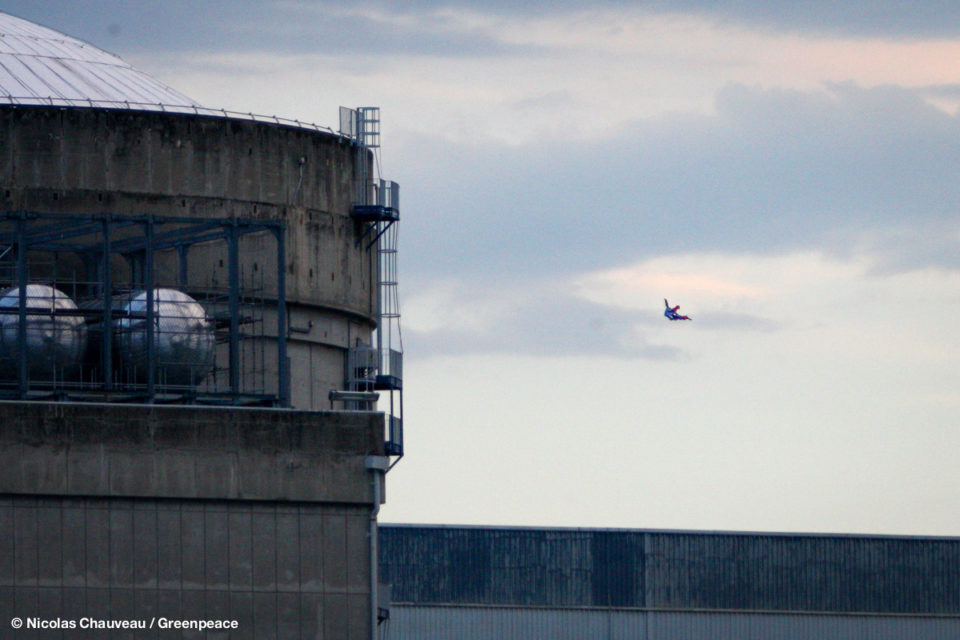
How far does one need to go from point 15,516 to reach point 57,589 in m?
2.06

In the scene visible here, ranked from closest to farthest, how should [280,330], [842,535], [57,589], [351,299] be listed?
1. [57,589]
2. [280,330]
3. [351,299]
4. [842,535]

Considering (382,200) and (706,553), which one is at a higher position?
(382,200)

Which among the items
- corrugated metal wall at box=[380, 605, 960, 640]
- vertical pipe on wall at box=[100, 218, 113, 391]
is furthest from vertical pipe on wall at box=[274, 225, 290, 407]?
corrugated metal wall at box=[380, 605, 960, 640]

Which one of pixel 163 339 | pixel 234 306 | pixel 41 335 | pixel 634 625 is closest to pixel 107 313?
pixel 163 339

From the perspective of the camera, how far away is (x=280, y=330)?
181ft

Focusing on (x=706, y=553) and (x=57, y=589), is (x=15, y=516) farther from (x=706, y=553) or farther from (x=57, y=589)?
(x=706, y=553)

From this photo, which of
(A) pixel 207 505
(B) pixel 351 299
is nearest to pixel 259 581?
(A) pixel 207 505

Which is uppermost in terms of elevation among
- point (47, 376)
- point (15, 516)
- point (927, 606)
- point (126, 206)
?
point (126, 206)

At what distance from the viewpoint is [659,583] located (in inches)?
3110

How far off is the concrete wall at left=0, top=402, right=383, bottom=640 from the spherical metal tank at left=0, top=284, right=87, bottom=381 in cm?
239

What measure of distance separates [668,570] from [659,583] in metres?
0.61

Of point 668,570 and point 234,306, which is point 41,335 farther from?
point 668,570

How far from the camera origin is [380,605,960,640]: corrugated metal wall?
78.2m

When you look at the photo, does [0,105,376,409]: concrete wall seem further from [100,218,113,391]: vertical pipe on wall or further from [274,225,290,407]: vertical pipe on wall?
[100,218,113,391]: vertical pipe on wall
